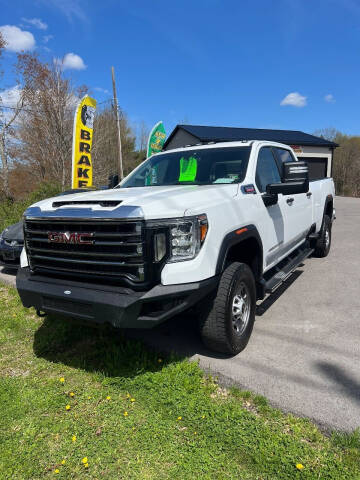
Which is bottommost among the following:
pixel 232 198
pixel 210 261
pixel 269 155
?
pixel 210 261

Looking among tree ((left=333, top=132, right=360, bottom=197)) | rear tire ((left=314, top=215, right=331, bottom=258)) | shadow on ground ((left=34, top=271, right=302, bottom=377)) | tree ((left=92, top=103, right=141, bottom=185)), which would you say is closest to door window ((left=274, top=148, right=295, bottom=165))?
rear tire ((left=314, top=215, right=331, bottom=258))

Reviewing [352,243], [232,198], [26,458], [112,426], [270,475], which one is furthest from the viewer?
[352,243]

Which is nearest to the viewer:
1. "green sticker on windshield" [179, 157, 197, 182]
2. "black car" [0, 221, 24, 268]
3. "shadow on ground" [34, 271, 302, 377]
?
"shadow on ground" [34, 271, 302, 377]

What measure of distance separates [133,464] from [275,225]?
9.23 feet

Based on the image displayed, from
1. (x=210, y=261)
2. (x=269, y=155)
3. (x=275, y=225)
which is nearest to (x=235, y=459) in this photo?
(x=210, y=261)

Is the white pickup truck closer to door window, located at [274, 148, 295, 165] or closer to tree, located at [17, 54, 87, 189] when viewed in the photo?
door window, located at [274, 148, 295, 165]

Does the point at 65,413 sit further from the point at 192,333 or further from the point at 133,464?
the point at 192,333

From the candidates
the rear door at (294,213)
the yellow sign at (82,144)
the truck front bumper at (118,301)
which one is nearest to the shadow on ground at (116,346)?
the truck front bumper at (118,301)

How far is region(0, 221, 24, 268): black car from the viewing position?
5.81 m

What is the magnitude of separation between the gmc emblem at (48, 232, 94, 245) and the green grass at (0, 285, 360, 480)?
47.7 inches

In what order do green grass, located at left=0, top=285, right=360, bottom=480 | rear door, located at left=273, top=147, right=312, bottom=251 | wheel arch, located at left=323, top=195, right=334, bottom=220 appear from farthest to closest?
wheel arch, located at left=323, top=195, right=334, bottom=220 → rear door, located at left=273, top=147, right=312, bottom=251 → green grass, located at left=0, top=285, right=360, bottom=480

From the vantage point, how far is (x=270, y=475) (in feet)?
6.18

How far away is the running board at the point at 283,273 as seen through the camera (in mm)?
3545

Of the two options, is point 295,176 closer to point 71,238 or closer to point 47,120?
point 71,238
